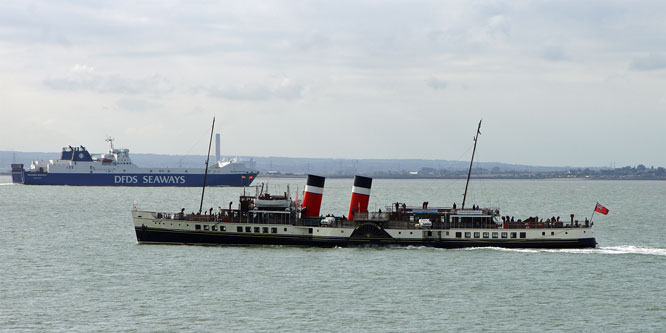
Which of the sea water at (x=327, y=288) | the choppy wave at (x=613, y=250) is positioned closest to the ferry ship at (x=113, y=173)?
the sea water at (x=327, y=288)

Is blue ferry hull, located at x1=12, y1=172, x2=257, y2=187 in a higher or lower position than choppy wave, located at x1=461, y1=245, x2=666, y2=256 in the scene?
lower

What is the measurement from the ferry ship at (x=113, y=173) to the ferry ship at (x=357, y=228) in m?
130

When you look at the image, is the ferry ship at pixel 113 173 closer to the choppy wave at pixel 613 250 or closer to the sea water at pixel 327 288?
the sea water at pixel 327 288

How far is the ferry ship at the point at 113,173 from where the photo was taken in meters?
184

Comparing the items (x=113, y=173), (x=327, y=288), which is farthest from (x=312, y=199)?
(x=113, y=173)

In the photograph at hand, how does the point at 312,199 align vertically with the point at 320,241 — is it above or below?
above

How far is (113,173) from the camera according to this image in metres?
186

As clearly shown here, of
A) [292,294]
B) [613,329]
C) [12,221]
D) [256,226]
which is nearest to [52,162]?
[12,221]

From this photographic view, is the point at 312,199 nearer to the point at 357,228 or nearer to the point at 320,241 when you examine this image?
the point at 320,241

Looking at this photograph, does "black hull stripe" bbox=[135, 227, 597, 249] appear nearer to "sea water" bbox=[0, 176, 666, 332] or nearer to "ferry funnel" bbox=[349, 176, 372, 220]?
"sea water" bbox=[0, 176, 666, 332]

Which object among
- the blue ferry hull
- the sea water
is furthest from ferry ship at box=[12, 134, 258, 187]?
the sea water

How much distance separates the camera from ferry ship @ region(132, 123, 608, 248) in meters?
52.2

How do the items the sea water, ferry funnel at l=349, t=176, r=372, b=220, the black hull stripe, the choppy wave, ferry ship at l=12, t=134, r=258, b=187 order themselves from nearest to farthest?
1. the sea water
2. the choppy wave
3. the black hull stripe
4. ferry funnel at l=349, t=176, r=372, b=220
5. ferry ship at l=12, t=134, r=258, b=187

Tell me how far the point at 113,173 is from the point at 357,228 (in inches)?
5605
